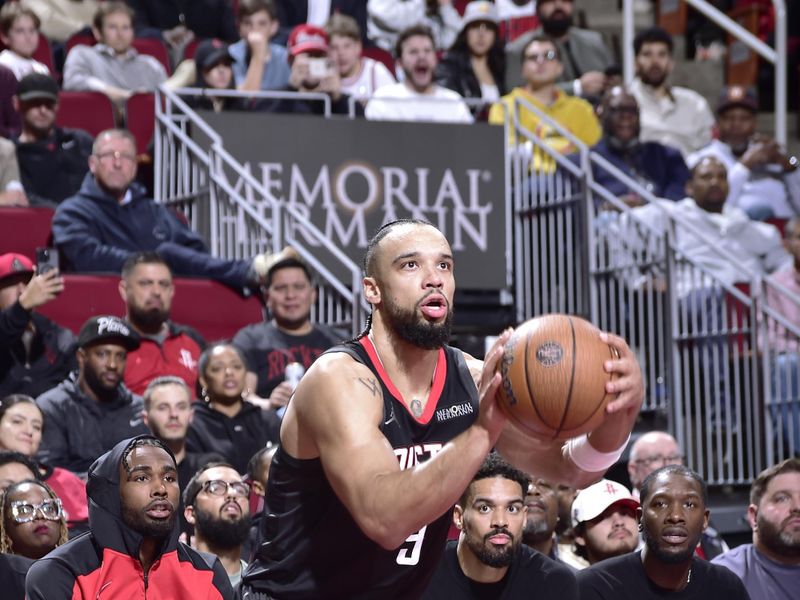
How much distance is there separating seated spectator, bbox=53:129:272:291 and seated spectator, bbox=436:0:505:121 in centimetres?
369

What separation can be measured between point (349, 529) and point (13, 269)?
16.5 feet

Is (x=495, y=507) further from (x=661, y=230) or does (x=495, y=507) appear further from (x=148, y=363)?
(x=661, y=230)

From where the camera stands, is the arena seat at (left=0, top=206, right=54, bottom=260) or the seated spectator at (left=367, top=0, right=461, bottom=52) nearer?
the arena seat at (left=0, top=206, right=54, bottom=260)

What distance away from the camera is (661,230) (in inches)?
441

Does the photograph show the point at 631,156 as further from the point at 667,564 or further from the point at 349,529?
the point at 349,529

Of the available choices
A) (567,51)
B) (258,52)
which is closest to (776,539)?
(258,52)

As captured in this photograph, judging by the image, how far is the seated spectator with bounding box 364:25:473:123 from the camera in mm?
12180

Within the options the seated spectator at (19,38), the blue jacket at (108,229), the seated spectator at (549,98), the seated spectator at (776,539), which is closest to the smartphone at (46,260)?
the blue jacket at (108,229)

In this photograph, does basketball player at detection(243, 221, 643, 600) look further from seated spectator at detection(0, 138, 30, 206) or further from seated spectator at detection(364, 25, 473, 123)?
seated spectator at detection(364, 25, 473, 123)

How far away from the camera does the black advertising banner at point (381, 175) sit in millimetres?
11211

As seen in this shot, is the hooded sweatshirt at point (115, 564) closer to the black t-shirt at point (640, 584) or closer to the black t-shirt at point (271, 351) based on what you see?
the black t-shirt at point (640, 584)

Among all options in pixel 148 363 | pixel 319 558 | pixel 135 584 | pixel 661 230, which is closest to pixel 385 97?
pixel 661 230

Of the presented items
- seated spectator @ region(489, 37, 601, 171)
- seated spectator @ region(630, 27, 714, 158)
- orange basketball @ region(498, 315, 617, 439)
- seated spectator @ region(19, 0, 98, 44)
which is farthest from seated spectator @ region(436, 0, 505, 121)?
orange basketball @ region(498, 315, 617, 439)

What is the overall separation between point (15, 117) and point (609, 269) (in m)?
4.65
